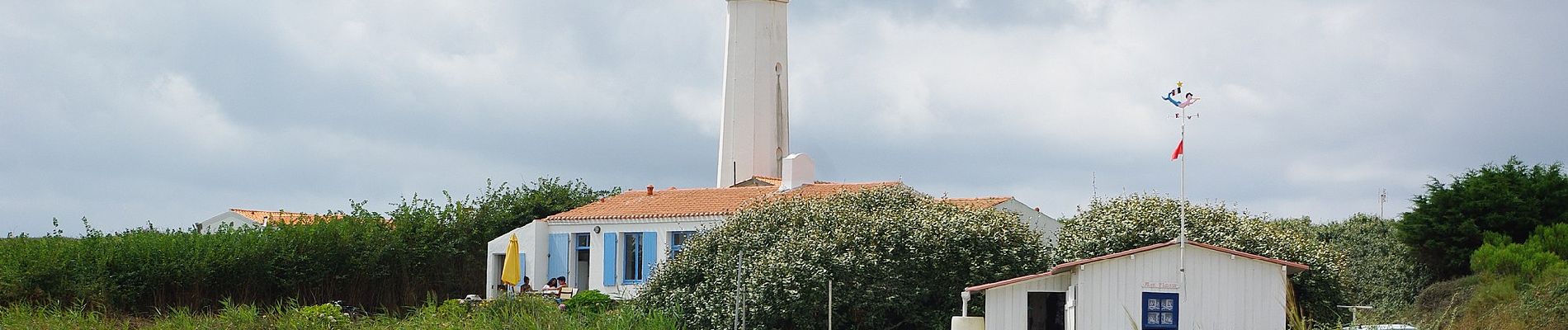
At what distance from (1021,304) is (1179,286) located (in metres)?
2.27

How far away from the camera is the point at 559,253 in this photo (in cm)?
3325

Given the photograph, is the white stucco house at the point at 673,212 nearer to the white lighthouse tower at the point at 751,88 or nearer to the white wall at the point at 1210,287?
the white lighthouse tower at the point at 751,88

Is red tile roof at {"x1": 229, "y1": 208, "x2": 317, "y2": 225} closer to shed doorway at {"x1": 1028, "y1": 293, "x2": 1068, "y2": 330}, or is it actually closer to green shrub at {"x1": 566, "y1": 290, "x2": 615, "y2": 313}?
green shrub at {"x1": 566, "y1": 290, "x2": 615, "y2": 313}

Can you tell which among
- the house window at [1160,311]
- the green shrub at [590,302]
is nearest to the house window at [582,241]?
the green shrub at [590,302]

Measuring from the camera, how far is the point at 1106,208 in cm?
2725

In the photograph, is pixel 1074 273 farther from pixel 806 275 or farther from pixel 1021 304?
pixel 806 275

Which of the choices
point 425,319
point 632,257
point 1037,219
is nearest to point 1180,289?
point 1037,219

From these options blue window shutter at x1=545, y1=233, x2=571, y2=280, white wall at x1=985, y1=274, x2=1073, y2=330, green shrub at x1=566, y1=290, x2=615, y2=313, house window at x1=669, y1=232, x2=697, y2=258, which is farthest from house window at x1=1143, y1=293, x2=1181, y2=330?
blue window shutter at x1=545, y1=233, x2=571, y2=280

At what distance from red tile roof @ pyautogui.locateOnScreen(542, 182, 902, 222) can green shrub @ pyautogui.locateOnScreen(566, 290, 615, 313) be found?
2261 mm

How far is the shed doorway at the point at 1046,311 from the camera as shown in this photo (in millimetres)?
26234

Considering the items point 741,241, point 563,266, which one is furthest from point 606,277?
point 741,241

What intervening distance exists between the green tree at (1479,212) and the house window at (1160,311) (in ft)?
40.3

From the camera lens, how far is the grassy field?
2470 cm

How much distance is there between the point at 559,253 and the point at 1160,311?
1526 centimetres
